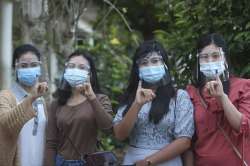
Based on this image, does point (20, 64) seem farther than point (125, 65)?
No

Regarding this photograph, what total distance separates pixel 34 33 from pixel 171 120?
106 inches

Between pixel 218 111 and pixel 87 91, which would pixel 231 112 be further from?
pixel 87 91

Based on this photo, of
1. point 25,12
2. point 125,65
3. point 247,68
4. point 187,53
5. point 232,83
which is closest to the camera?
point 232,83

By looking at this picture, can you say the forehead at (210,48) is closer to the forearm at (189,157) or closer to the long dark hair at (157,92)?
the long dark hair at (157,92)

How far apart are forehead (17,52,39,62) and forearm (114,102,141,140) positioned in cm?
91

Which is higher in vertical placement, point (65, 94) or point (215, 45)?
point (215, 45)

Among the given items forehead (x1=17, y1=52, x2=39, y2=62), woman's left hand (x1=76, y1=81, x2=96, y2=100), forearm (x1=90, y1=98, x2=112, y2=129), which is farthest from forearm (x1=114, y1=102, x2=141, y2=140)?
forehead (x1=17, y1=52, x2=39, y2=62)

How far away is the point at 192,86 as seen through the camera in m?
4.25

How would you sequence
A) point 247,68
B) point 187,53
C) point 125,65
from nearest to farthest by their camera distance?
point 247,68 → point 187,53 → point 125,65

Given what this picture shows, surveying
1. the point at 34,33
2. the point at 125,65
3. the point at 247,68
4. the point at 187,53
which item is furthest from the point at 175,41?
the point at 125,65

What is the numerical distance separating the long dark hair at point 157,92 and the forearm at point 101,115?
15 cm

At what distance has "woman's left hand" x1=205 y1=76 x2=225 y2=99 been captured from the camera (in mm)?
3773

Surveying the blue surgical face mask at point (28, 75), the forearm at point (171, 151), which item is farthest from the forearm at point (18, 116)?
the forearm at point (171, 151)

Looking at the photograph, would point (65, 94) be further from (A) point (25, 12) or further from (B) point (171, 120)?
(A) point (25, 12)
